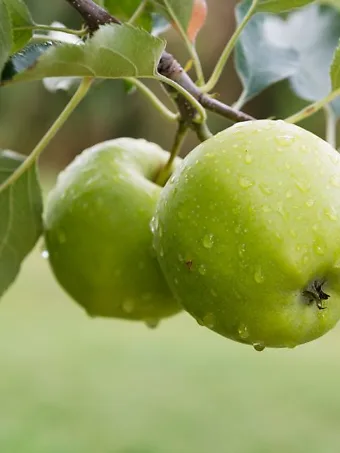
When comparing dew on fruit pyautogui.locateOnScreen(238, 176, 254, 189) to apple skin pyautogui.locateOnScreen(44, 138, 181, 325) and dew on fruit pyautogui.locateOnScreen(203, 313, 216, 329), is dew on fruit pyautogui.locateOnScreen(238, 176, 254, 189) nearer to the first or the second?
dew on fruit pyautogui.locateOnScreen(203, 313, 216, 329)

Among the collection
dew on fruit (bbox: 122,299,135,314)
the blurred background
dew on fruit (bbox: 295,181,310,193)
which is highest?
dew on fruit (bbox: 295,181,310,193)

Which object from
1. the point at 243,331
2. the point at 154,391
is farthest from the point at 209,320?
the point at 154,391

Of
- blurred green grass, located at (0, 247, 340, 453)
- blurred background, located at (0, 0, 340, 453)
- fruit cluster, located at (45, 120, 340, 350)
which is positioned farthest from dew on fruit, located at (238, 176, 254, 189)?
blurred green grass, located at (0, 247, 340, 453)

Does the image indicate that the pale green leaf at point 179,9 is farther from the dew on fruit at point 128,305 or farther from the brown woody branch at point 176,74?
the dew on fruit at point 128,305

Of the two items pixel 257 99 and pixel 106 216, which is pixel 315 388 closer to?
pixel 106 216

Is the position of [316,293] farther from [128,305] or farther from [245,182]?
[128,305]

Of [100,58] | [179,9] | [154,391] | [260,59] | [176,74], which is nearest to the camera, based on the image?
[100,58]

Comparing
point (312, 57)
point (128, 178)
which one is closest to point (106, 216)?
point (128, 178)
